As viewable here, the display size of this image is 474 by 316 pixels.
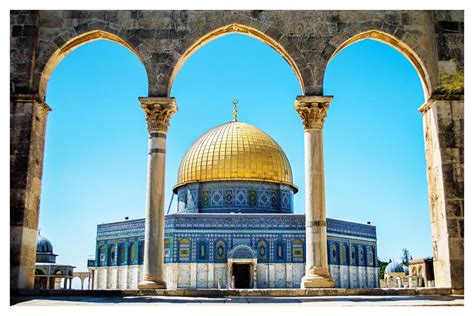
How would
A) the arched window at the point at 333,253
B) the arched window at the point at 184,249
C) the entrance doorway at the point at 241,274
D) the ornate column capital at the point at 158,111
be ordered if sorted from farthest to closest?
the arched window at the point at 333,253 < the arched window at the point at 184,249 < the entrance doorway at the point at 241,274 < the ornate column capital at the point at 158,111

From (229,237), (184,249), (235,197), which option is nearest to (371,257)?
(235,197)

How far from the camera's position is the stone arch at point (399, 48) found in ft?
34.4

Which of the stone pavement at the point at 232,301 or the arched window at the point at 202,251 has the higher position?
the arched window at the point at 202,251

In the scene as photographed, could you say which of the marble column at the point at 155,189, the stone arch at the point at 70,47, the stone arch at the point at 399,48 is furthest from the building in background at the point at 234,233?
the stone arch at the point at 399,48

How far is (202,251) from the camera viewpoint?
82.7 ft

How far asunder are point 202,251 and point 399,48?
650 inches

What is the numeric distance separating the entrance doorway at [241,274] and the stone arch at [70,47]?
16049 mm

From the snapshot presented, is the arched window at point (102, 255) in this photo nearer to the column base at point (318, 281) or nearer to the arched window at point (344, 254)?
the arched window at point (344, 254)

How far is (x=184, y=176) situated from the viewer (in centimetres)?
2817

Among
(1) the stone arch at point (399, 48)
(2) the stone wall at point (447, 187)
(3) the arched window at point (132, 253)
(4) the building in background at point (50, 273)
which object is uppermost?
(1) the stone arch at point (399, 48)

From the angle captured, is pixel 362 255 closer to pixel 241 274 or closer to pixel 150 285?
pixel 241 274

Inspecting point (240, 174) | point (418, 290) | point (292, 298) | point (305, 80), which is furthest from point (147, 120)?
point (240, 174)

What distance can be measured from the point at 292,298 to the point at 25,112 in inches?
228
